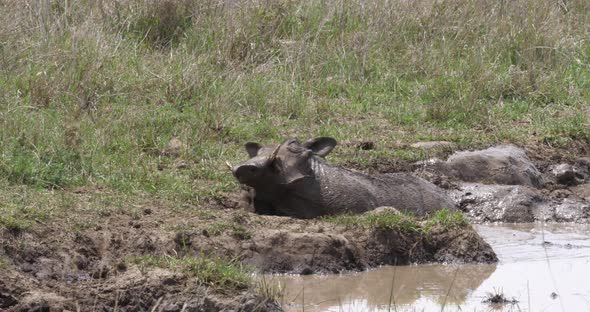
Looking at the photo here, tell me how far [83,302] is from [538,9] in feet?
27.8

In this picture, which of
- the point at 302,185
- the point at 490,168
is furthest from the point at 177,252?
the point at 490,168

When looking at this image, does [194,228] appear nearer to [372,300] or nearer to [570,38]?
[372,300]

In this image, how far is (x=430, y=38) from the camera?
12.1 metres

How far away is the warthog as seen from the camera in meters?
7.52

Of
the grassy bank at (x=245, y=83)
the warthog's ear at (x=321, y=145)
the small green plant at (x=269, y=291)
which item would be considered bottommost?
the grassy bank at (x=245, y=83)

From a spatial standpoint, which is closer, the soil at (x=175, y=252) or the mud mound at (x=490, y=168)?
the soil at (x=175, y=252)

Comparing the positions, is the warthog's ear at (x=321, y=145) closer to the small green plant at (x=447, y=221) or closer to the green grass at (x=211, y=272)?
the small green plant at (x=447, y=221)

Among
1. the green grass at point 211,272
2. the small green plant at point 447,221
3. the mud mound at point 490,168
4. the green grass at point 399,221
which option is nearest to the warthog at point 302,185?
the green grass at point 399,221

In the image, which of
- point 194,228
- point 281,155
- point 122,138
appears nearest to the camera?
point 194,228

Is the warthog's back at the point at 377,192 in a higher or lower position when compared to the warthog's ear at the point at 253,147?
lower

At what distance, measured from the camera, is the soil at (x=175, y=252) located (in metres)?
5.47

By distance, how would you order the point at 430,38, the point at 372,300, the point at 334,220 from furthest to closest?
the point at 430,38 → the point at 334,220 → the point at 372,300

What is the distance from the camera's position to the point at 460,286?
667cm

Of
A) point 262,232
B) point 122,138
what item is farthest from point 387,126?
point 262,232
